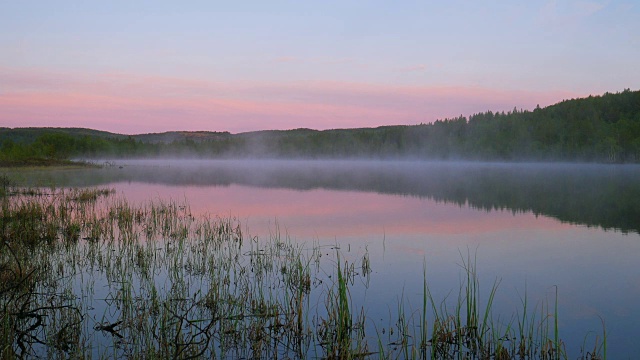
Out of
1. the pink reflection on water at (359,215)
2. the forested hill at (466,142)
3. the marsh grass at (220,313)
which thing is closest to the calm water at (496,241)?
the pink reflection on water at (359,215)

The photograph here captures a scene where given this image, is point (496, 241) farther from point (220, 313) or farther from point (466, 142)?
point (466, 142)

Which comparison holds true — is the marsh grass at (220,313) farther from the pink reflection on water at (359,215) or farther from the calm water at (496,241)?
the pink reflection on water at (359,215)

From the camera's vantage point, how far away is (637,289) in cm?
845

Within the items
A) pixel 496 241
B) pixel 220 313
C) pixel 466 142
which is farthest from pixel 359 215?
pixel 466 142

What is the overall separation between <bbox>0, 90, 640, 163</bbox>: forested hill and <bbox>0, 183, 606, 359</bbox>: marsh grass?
135 ft

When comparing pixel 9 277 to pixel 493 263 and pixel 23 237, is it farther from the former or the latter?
pixel 493 263

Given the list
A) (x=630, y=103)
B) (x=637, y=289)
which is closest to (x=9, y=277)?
(x=637, y=289)

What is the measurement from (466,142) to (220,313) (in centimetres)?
12953

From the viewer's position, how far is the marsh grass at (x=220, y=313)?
526cm

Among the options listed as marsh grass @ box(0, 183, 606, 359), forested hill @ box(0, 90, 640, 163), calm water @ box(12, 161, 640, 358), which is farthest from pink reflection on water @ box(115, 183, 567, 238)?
forested hill @ box(0, 90, 640, 163)

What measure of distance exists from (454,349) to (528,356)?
32.2 inches

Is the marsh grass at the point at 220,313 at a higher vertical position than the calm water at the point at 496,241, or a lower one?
higher

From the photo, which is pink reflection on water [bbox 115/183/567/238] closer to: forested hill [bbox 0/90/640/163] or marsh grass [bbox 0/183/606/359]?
marsh grass [bbox 0/183/606/359]

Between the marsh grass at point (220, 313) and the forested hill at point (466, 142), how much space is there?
41.1 m
